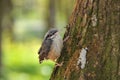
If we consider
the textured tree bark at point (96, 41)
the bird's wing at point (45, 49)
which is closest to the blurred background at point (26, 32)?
the bird's wing at point (45, 49)

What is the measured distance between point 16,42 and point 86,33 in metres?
19.3

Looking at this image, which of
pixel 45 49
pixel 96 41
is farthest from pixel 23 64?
pixel 96 41

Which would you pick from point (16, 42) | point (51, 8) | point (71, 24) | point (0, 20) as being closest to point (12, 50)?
point (16, 42)

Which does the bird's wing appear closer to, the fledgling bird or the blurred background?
the fledgling bird

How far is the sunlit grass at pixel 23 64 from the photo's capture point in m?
15.5

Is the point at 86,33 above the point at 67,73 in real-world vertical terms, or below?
above

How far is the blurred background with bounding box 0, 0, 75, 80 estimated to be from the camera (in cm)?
1644

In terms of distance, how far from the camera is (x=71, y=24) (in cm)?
616

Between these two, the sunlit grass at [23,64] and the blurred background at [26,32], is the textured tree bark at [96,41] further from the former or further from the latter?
the sunlit grass at [23,64]

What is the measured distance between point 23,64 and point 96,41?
43.6 ft

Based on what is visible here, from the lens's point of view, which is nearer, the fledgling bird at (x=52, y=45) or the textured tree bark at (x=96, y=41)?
the textured tree bark at (x=96, y=41)

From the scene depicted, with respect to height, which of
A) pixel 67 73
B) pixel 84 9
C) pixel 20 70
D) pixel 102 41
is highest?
pixel 84 9

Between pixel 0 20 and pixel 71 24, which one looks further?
pixel 0 20

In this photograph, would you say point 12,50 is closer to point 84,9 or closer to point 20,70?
point 20,70
